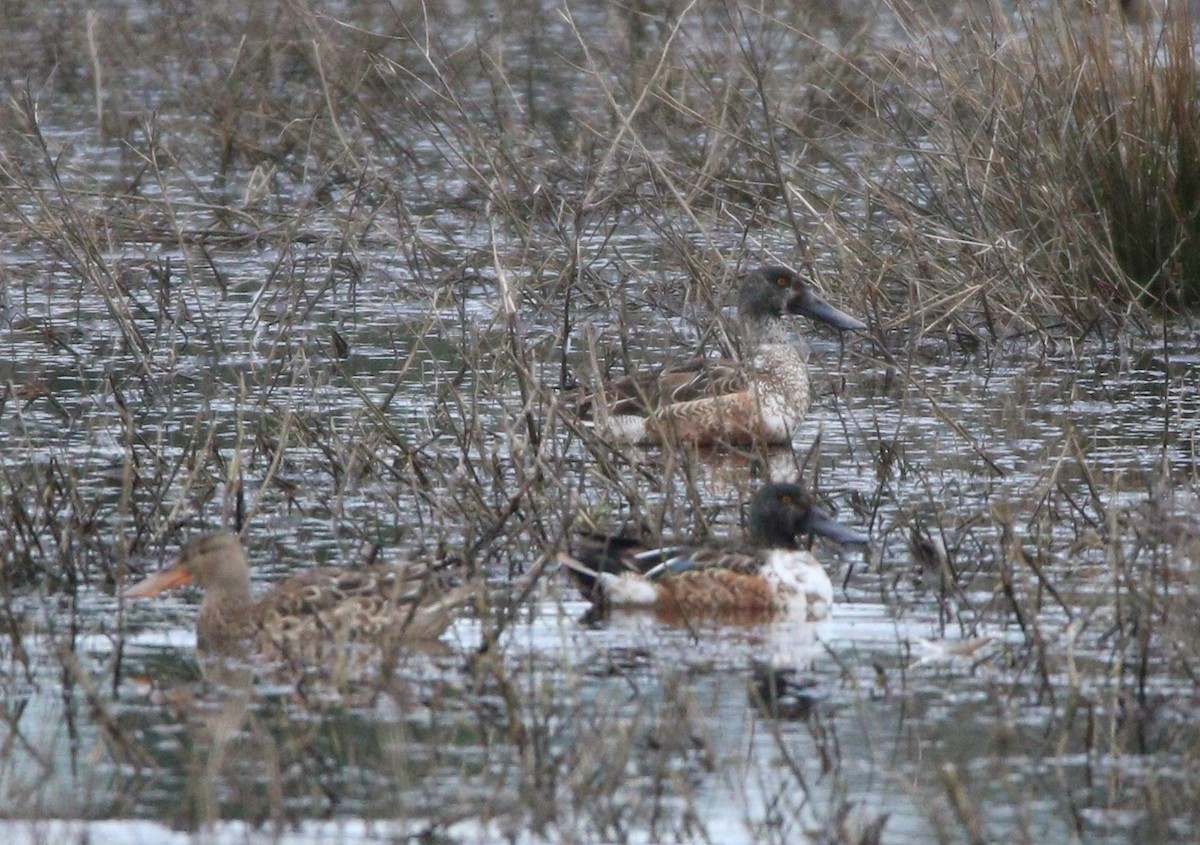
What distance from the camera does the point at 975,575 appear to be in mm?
6875

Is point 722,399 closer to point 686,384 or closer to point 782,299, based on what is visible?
point 686,384

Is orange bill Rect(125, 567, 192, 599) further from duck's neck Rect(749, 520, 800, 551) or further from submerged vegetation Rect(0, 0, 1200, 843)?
duck's neck Rect(749, 520, 800, 551)

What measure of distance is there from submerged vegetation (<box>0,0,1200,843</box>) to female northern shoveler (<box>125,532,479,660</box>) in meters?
0.12

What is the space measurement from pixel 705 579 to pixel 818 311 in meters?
3.35

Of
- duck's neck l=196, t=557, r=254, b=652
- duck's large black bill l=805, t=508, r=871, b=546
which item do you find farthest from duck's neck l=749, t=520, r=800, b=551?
duck's neck l=196, t=557, r=254, b=652

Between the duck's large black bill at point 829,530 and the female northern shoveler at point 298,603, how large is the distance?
1.22 meters

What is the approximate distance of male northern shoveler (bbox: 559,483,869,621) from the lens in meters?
6.65

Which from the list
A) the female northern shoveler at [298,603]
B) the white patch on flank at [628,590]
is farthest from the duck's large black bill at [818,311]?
the female northern shoveler at [298,603]

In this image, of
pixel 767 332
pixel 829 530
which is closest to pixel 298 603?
pixel 829 530

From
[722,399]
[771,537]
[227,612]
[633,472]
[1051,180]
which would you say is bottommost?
[227,612]

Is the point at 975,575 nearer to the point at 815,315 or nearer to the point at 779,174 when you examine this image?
the point at 779,174

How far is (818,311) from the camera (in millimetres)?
9922

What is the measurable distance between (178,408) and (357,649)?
3.43 metres

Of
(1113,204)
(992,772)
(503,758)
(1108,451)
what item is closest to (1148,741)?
(992,772)
